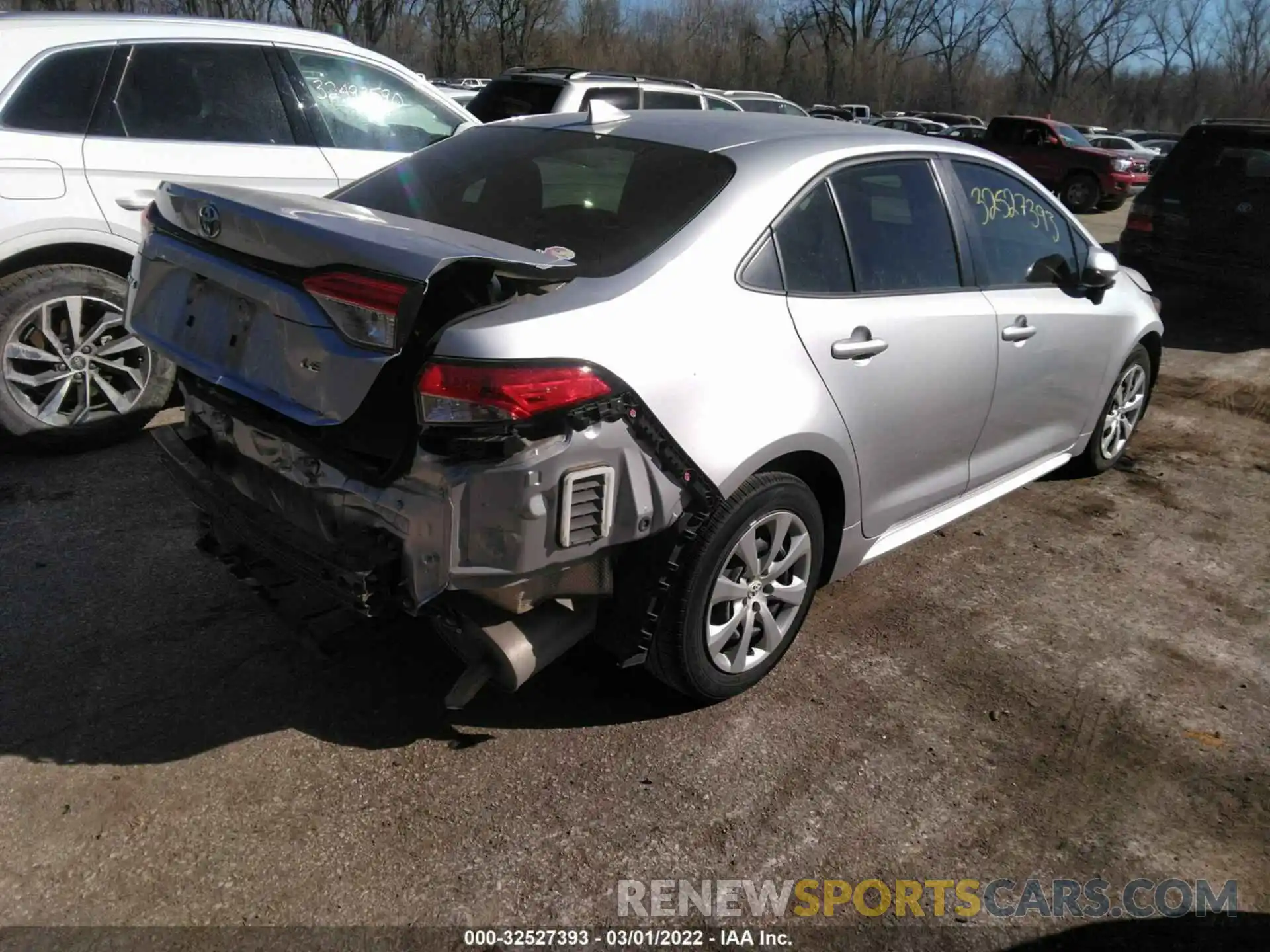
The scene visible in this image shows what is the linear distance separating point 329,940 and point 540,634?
87 cm

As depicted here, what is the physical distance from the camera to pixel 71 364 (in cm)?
466

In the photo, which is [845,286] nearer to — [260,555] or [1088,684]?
[1088,684]

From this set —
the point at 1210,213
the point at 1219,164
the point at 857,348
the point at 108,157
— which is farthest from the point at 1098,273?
the point at 1219,164

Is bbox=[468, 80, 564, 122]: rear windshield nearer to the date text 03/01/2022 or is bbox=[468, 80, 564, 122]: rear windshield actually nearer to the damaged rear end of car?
the damaged rear end of car

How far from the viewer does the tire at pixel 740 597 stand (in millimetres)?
2840

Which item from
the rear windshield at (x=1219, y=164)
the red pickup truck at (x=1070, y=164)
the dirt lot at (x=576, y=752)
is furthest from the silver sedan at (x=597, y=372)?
the red pickup truck at (x=1070, y=164)

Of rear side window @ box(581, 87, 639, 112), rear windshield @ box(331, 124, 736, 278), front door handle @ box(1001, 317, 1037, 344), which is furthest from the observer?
rear side window @ box(581, 87, 639, 112)

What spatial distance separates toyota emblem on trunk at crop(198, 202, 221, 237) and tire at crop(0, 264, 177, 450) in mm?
2039

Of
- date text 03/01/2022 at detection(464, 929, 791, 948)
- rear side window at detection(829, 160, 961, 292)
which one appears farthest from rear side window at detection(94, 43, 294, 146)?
date text 03/01/2022 at detection(464, 929, 791, 948)

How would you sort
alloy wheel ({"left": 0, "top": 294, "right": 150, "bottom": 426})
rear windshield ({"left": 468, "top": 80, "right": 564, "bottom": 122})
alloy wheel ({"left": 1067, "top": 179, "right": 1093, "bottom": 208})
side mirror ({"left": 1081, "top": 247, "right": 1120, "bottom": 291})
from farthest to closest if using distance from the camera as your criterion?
alloy wheel ({"left": 1067, "top": 179, "right": 1093, "bottom": 208}), rear windshield ({"left": 468, "top": 80, "right": 564, "bottom": 122}), alloy wheel ({"left": 0, "top": 294, "right": 150, "bottom": 426}), side mirror ({"left": 1081, "top": 247, "right": 1120, "bottom": 291})

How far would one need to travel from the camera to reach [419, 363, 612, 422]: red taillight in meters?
2.37

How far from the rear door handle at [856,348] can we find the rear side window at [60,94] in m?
3.65

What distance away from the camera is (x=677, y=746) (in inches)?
119

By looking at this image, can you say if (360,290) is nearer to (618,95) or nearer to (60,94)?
(60,94)
